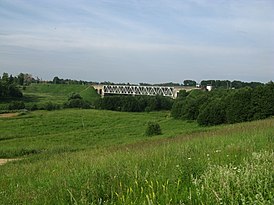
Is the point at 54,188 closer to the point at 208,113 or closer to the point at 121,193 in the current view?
the point at 121,193

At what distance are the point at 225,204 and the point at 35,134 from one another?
60938mm

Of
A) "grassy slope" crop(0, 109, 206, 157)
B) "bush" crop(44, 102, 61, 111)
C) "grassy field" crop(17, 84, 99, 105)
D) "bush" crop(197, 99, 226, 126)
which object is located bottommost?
"grassy slope" crop(0, 109, 206, 157)

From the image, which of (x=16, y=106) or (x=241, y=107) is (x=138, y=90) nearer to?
(x=16, y=106)

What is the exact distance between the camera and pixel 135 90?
15212cm

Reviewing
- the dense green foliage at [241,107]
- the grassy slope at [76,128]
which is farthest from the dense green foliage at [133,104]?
the dense green foliage at [241,107]

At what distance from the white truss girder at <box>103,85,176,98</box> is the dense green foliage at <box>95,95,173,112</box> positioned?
1885 centimetres

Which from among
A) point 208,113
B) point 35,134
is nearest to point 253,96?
point 208,113

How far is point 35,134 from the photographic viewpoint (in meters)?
61.4

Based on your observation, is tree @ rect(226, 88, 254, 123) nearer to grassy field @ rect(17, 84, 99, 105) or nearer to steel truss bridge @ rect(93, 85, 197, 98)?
steel truss bridge @ rect(93, 85, 197, 98)

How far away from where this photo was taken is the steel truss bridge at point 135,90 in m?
141

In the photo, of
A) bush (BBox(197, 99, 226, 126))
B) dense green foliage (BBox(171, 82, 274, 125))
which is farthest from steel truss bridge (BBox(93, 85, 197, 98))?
bush (BBox(197, 99, 226, 126))

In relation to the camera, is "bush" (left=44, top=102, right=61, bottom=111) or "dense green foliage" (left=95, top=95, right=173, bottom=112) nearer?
"bush" (left=44, top=102, right=61, bottom=111)

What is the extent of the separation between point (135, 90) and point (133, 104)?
1481 inches

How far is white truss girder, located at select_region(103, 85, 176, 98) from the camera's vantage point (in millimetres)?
140750
